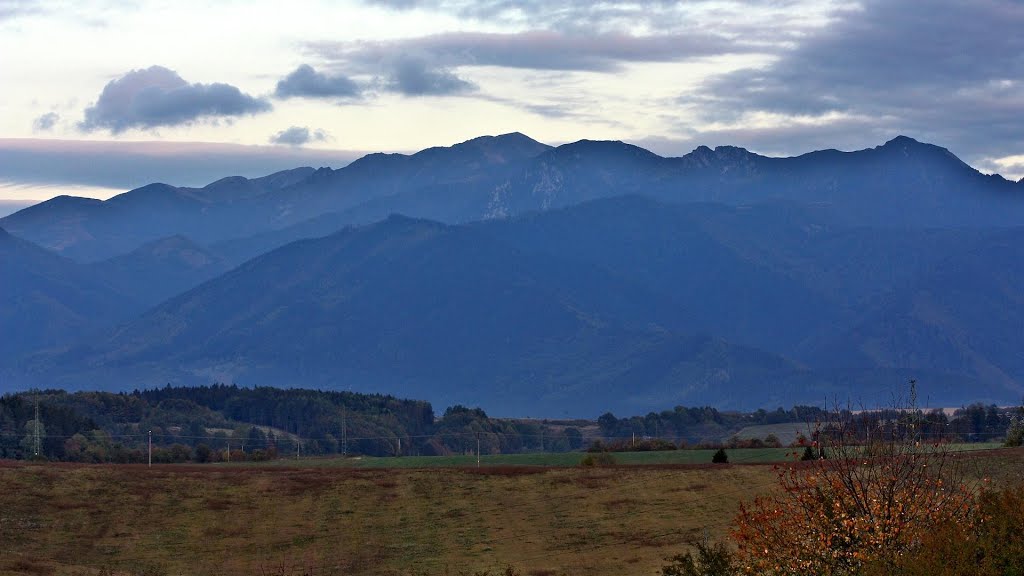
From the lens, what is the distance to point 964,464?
236ft

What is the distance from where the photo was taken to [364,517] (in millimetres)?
74375

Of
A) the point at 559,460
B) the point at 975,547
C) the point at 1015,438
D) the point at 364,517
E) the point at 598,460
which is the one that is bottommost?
the point at 364,517

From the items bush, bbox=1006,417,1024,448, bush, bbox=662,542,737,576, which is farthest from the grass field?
bush, bbox=662,542,737,576

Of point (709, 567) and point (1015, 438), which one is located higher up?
point (1015, 438)

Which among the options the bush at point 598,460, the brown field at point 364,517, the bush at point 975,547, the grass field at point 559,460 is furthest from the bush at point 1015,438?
the bush at point 975,547

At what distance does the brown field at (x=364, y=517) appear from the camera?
64.6 meters

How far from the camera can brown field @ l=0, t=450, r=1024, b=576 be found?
64625mm

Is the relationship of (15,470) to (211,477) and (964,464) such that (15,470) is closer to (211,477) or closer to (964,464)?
(211,477)

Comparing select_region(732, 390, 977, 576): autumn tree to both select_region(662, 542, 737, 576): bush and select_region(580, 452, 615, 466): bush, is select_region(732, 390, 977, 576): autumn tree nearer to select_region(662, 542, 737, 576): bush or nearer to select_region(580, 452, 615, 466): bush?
select_region(662, 542, 737, 576): bush

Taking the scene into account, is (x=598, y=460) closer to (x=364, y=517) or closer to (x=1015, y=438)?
(x=364, y=517)

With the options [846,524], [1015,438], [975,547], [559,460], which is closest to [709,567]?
[846,524]

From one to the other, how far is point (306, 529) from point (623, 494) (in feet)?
54.6

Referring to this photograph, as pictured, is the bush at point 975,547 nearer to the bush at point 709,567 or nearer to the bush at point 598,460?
the bush at point 709,567

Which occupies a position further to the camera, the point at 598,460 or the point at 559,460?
the point at 559,460
